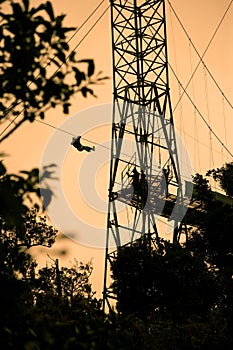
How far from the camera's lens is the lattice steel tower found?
31188mm

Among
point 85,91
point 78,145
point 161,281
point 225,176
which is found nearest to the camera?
point 85,91

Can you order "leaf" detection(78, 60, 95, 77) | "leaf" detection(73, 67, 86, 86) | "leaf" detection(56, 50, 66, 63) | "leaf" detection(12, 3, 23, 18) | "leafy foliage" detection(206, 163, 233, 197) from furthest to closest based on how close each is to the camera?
"leafy foliage" detection(206, 163, 233, 197) < "leaf" detection(56, 50, 66, 63) < "leaf" detection(73, 67, 86, 86) < "leaf" detection(78, 60, 95, 77) < "leaf" detection(12, 3, 23, 18)

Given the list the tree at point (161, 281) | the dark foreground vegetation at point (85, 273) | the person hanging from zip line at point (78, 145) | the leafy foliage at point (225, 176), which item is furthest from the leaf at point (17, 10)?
the leafy foliage at point (225, 176)

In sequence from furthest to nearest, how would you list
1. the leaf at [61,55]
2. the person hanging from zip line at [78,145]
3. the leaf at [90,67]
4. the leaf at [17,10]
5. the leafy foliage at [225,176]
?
1. the leafy foliage at [225,176]
2. the person hanging from zip line at [78,145]
3. the leaf at [61,55]
4. the leaf at [90,67]
5. the leaf at [17,10]

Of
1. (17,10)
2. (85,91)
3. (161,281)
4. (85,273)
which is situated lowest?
(85,91)

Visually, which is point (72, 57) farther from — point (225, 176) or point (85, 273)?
point (85, 273)

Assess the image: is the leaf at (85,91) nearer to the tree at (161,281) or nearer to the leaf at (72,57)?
the leaf at (72,57)

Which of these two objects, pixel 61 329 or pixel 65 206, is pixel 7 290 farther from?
pixel 65 206

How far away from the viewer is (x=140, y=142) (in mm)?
31688

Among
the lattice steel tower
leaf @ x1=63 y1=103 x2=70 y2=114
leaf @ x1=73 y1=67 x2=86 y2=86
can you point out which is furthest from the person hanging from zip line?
leaf @ x1=73 y1=67 x2=86 y2=86

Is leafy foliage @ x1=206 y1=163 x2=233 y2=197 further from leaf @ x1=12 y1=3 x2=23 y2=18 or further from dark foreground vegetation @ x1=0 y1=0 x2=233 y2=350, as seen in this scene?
leaf @ x1=12 y1=3 x2=23 y2=18

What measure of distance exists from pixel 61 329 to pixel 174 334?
66.3 ft

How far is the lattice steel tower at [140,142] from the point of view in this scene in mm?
31188

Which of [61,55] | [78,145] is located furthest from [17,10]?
[78,145]
